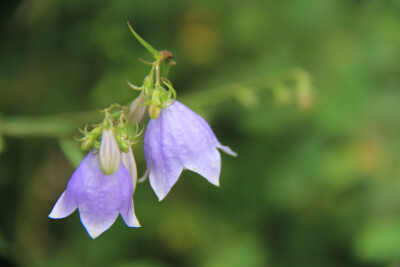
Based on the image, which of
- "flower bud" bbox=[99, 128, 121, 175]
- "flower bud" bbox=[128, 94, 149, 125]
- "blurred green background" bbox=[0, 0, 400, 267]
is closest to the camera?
"flower bud" bbox=[99, 128, 121, 175]

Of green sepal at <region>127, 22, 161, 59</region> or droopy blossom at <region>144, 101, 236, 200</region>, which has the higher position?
green sepal at <region>127, 22, 161, 59</region>

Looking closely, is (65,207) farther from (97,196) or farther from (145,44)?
(145,44)

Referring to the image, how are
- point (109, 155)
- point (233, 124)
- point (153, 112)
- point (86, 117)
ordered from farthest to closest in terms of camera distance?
point (233, 124)
point (86, 117)
point (153, 112)
point (109, 155)

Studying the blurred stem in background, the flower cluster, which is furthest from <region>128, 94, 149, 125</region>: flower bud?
the blurred stem in background

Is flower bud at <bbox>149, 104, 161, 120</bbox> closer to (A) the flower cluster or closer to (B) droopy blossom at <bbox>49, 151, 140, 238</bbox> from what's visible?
(A) the flower cluster

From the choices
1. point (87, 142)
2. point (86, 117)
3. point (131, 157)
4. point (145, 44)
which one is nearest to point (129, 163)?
point (131, 157)

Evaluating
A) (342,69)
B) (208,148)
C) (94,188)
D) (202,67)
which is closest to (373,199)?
(342,69)

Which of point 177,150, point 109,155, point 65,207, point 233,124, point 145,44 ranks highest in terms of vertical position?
point 233,124

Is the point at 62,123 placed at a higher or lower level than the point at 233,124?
lower

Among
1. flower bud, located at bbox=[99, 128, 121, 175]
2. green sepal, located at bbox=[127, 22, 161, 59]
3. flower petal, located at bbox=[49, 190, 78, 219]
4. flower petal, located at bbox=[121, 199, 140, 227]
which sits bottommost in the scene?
flower petal, located at bbox=[49, 190, 78, 219]
